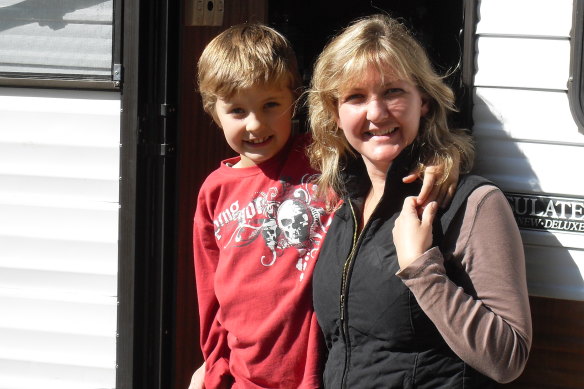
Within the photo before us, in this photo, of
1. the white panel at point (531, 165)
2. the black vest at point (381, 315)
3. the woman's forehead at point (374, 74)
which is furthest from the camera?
the white panel at point (531, 165)

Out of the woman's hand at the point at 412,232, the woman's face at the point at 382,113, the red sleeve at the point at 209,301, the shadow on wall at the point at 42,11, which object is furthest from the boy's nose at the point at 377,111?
the shadow on wall at the point at 42,11

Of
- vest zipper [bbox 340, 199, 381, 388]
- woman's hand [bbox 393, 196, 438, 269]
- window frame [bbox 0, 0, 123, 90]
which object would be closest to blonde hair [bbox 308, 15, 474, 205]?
woman's hand [bbox 393, 196, 438, 269]

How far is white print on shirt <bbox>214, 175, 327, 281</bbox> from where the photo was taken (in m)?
2.40

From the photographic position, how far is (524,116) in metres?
2.36

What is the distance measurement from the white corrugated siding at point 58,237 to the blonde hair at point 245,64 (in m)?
0.43

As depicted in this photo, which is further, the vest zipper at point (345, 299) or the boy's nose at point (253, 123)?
the boy's nose at point (253, 123)

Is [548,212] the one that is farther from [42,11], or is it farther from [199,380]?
[42,11]

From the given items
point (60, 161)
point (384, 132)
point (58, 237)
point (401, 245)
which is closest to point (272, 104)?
point (384, 132)

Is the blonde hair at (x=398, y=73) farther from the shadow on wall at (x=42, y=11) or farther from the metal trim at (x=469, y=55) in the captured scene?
the shadow on wall at (x=42, y=11)

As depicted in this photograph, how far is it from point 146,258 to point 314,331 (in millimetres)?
782

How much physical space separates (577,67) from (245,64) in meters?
0.93

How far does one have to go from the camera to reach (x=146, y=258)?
9.39 ft

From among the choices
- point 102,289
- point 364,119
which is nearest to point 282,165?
point 364,119

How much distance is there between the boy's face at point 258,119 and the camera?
2.45m
